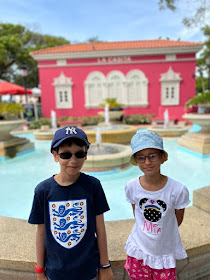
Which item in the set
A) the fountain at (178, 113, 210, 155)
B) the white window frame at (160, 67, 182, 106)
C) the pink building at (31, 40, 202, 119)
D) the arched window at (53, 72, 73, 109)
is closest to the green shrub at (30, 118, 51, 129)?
the pink building at (31, 40, 202, 119)

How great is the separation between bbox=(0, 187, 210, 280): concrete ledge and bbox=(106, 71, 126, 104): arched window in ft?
50.2

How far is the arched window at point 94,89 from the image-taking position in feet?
55.1

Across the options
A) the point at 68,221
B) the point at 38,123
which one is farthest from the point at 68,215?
the point at 38,123

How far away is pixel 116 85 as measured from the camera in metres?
16.9

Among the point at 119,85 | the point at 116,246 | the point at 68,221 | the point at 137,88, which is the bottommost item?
the point at 116,246

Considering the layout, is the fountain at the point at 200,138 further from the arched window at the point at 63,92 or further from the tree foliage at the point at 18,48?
the tree foliage at the point at 18,48

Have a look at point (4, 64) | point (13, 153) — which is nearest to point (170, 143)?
point (13, 153)

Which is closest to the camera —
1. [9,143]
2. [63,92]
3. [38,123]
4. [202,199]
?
[202,199]

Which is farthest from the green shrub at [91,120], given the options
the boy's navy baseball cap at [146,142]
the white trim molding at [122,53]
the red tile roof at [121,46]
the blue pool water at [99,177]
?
the boy's navy baseball cap at [146,142]

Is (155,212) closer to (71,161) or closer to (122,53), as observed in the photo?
(71,161)

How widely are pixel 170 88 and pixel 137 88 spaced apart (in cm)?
244

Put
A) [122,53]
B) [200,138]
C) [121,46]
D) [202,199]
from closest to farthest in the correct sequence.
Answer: [202,199]
[200,138]
[122,53]
[121,46]

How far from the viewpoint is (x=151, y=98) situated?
665 inches

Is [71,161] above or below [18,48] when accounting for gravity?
below
